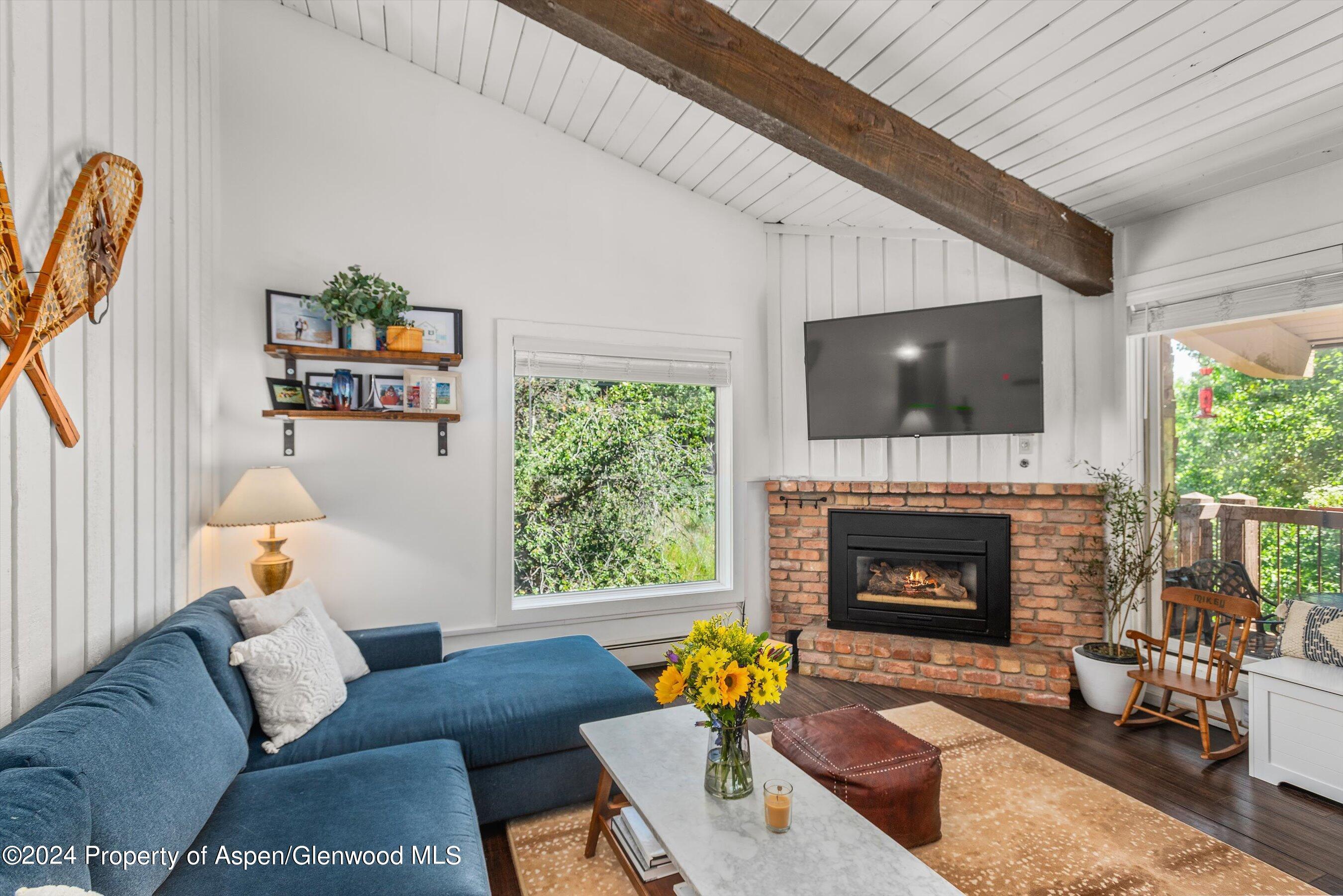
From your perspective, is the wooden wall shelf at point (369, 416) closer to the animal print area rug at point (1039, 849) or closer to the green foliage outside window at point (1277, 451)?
the animal print area rug at point (1039, 849)

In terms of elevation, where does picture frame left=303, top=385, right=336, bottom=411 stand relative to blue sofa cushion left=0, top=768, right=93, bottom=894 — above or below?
above

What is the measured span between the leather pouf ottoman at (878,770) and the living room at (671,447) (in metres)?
0.01

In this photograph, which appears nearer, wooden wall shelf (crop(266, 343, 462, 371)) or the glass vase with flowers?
the glass vase with flowers

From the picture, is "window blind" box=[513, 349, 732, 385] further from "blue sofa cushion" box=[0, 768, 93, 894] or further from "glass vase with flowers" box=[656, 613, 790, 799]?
"blue sofa cushion" box=[0, 768, 93, 894]

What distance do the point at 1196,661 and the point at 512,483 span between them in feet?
10.8

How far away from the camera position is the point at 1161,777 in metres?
2.58

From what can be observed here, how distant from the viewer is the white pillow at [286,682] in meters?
2.03

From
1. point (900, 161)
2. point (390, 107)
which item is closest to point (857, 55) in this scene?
point (900, 161)

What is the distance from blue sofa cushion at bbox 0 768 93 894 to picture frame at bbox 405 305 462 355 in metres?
2.47

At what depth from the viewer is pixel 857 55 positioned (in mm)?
2455

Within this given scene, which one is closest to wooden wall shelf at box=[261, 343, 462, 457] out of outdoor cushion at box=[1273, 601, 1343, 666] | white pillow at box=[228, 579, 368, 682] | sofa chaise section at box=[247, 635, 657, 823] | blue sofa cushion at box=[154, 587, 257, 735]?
white pillow at box=[228, 579, 368, 682]

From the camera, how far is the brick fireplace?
3.44 m

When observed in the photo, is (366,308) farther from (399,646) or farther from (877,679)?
(877,679)

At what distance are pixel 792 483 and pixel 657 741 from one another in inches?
91.4
